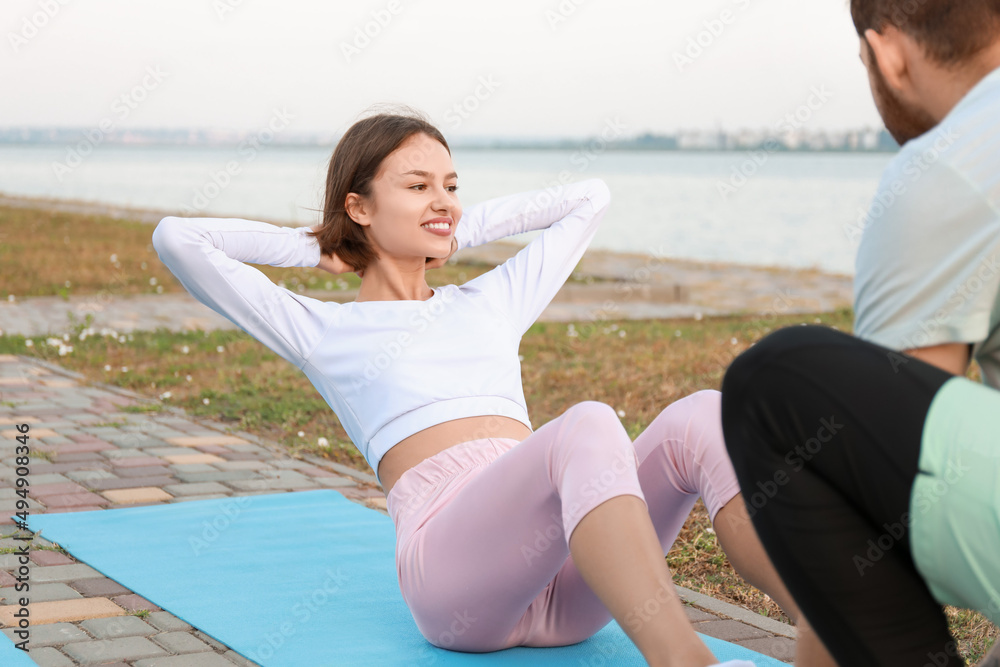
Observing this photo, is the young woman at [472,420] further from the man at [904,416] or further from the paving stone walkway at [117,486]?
the paving stone walkway at [117,486]

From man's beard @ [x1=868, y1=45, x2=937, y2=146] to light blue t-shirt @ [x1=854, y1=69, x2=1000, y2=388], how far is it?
20 centimetres

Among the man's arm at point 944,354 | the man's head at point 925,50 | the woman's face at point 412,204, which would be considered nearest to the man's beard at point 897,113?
the man's head at point 925,50

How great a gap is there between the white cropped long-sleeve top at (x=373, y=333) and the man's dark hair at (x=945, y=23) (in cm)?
142

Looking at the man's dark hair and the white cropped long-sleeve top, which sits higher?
the man's dark hair

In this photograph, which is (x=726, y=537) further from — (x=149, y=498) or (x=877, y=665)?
(x=149, y=498)

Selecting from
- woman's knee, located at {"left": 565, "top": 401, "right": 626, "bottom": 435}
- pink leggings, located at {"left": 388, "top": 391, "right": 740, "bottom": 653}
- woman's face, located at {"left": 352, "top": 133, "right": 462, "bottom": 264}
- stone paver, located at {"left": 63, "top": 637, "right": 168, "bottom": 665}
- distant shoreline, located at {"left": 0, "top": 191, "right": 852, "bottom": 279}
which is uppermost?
woman's face, located at {"left": 352, "top": 133, "right": 462, "bottom": 264}

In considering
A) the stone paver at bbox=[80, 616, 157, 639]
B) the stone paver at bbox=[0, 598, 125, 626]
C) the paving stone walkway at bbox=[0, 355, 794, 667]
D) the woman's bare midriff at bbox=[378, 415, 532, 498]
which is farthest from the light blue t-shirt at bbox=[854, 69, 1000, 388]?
the stone paver at bbox=[0, 598, 125, 626]

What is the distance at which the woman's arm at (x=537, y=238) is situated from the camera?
123 inches

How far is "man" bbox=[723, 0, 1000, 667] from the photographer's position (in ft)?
5.00

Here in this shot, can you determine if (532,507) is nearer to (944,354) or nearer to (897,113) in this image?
(944,354)

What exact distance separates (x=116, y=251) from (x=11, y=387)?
8.72 meters

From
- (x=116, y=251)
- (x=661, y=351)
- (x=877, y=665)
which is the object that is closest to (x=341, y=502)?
(x=877, y=665)

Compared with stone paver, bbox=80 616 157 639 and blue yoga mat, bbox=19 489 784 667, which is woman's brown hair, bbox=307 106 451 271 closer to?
blue yoga mat, bbox=19 489 784 667

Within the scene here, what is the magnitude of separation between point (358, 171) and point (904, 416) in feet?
6.52
